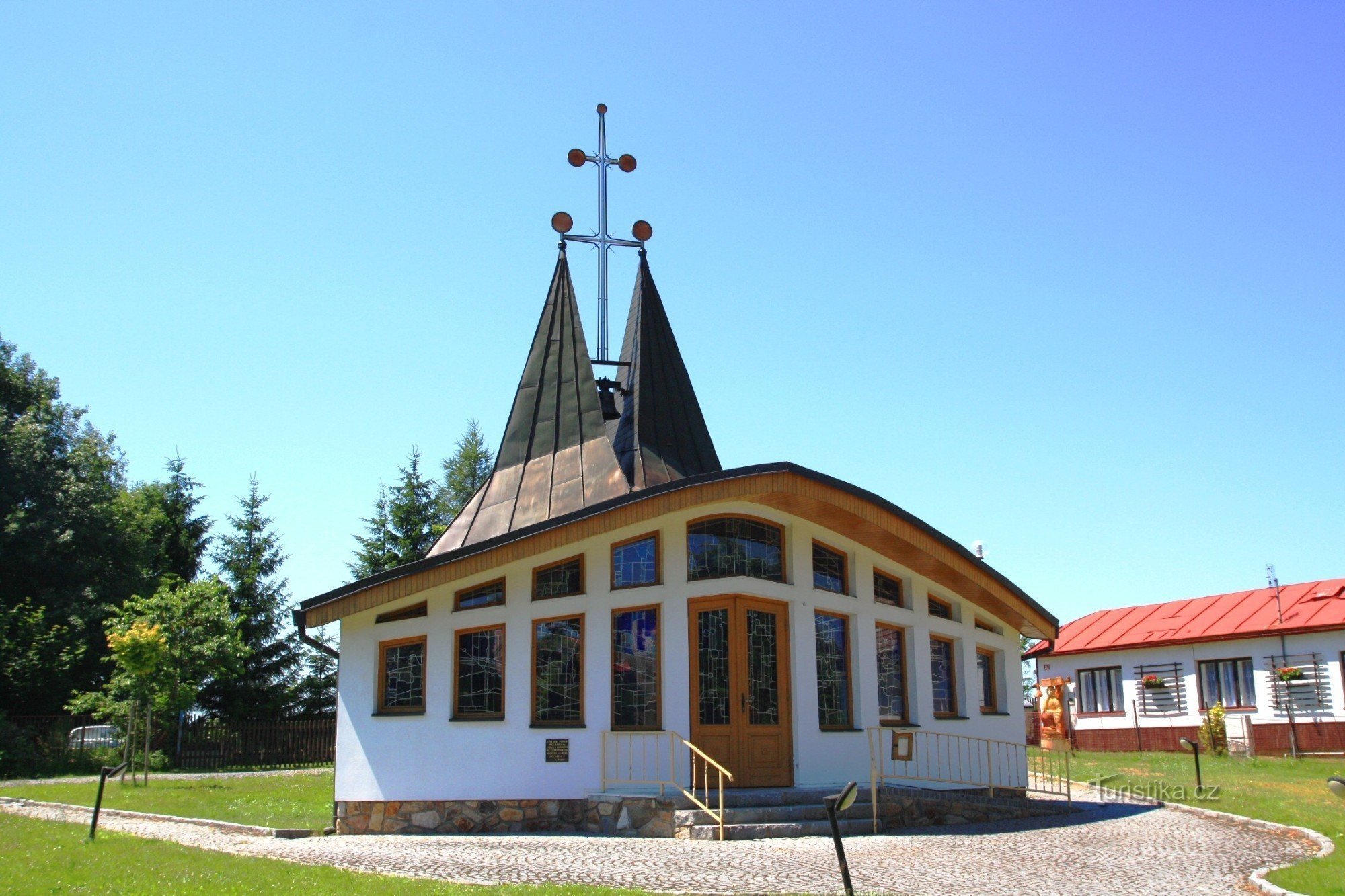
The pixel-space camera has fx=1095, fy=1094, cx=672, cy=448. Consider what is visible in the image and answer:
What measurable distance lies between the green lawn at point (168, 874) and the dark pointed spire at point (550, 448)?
22.2 ft

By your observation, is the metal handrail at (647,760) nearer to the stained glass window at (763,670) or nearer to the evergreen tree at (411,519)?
the stained glass window at (763,670)

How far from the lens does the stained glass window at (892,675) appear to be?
14.6 metres

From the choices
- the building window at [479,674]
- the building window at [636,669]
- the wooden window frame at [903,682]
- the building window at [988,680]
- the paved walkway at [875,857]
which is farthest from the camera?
the building window at [988,680]

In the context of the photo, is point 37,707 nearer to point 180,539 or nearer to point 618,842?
point 180,539

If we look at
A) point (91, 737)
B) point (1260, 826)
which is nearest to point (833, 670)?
point (1260, 826)

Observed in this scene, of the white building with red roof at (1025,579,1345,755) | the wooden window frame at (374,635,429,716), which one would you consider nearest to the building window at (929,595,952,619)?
the wooden window frame at (374,635,429,716)

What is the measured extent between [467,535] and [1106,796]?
10.2m

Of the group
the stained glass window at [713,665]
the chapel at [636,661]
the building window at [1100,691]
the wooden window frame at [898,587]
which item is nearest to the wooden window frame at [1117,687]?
the building window at [1100,691]

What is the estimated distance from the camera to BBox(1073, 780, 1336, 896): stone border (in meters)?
8.20

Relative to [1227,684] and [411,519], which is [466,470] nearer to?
[411,519]

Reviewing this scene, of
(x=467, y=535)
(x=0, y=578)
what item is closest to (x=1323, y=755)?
(x=467, y=535)

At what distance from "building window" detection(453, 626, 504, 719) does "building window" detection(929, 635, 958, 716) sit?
614cm

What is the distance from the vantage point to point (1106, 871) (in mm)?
9117

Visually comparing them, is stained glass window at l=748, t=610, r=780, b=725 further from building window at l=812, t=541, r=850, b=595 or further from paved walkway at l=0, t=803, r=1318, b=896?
paved walkway at l=0, t=803, r=1318, b=896
